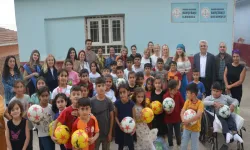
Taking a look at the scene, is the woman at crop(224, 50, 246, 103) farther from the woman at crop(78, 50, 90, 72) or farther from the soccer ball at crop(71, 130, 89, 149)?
the soccer ball at crop(71, 130, 89, 149)

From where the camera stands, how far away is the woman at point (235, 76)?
4.85 metres

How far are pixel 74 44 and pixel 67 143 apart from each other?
6.05 m

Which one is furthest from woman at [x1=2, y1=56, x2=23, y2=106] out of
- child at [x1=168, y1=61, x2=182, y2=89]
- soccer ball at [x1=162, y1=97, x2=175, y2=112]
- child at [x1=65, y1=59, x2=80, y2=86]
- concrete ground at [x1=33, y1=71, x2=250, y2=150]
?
A: child at [x1=168, y1=61, x2=182, y2=89]

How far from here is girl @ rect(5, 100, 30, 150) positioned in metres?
3.29

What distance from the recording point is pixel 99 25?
29.3 feet

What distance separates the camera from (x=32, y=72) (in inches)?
209

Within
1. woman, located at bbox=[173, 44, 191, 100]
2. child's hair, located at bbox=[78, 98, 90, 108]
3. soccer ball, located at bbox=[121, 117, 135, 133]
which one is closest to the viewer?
child's hair, located at bbox=[78, 98, 90, 108]

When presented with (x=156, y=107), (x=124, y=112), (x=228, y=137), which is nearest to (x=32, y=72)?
(x=124, y=112)

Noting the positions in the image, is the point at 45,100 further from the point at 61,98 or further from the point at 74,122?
the point at 74,122

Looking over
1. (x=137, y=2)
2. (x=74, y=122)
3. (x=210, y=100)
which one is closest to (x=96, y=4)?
(x=137, y=2)

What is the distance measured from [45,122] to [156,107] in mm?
1634

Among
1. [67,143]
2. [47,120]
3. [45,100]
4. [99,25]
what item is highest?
[99,25]

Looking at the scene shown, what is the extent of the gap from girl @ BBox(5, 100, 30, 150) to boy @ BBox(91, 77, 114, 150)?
924 millimetres

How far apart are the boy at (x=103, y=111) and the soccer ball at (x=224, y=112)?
1794 millimetres
